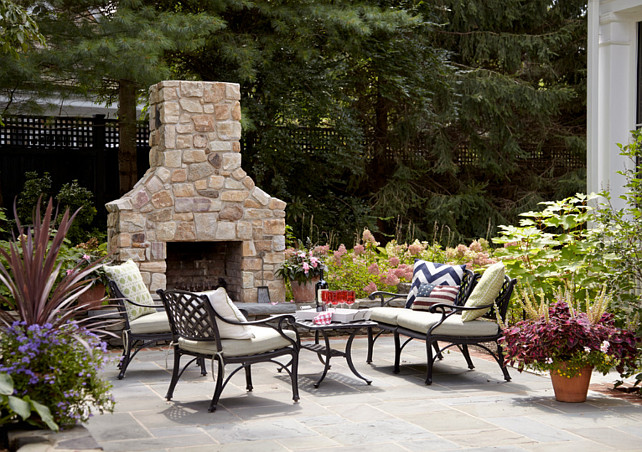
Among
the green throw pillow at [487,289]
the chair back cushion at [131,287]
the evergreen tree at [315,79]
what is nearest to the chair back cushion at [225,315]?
the chair back cushion at [131,287]

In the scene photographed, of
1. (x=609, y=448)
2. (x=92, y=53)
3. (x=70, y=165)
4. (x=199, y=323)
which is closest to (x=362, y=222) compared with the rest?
(x=70, y=165)

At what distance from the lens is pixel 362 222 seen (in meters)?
12.9

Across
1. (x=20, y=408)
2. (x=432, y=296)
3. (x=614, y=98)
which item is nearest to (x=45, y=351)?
(x=20, y=408)

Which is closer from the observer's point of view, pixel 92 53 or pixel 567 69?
pixel 92 53

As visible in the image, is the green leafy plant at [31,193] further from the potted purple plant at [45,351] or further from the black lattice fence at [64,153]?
the potted purple plant at [45,351]

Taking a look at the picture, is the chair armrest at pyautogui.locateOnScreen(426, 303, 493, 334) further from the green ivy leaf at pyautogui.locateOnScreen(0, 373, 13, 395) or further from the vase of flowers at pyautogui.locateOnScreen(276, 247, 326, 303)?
the green ivy leaf at pyautogui.locateOnScreen(0, 373, 13, 395)

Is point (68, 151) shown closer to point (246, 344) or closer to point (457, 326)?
point (246, 344)

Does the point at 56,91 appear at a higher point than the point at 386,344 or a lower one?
higher

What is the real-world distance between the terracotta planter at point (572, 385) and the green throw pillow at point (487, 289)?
3.07 feet

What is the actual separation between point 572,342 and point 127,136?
297 inches

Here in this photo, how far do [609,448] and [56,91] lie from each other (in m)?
7.78

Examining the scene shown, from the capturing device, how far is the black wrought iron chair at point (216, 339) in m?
5.31

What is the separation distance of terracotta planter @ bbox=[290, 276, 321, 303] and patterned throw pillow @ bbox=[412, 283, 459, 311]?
2.15m

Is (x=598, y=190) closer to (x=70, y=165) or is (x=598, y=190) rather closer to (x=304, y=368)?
(x=304, y=368)
